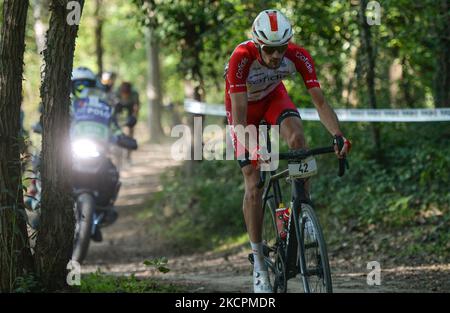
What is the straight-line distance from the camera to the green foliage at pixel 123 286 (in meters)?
6.52

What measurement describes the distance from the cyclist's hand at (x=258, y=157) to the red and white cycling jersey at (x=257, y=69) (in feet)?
2.01

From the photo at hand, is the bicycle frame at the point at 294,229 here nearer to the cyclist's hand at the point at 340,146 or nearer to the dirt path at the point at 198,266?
the cyclist's hand at the point at 340,146

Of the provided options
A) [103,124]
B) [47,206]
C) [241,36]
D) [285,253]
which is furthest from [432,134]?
[47,206]

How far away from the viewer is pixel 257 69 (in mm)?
6039

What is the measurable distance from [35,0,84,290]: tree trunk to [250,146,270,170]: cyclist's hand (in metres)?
1.65

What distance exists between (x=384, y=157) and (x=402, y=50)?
1738mm

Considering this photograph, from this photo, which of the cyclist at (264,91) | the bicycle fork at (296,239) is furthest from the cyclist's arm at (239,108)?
the bicycle fork at (296,239)

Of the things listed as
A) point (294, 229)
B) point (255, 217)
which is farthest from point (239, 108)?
point (294, 229)

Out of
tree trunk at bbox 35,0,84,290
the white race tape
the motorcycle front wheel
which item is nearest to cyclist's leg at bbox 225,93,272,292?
tree trunk at bbox 35,0,84,290

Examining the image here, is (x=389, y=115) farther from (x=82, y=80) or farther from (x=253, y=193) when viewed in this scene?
(x=253, y=193)

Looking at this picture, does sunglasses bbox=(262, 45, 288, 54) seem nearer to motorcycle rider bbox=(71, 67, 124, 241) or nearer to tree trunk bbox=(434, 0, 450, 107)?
motorcycle rider bbox=(71, 67, 124, 241)

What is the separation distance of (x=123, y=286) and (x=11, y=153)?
1.67 m

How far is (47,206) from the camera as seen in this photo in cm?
603

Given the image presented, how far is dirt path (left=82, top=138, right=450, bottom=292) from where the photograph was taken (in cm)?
702
